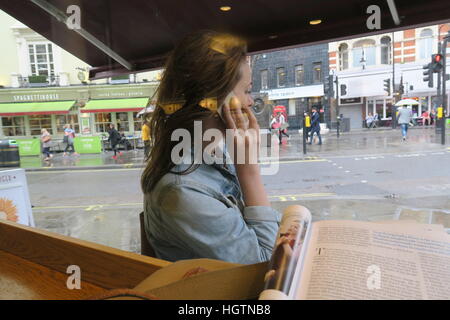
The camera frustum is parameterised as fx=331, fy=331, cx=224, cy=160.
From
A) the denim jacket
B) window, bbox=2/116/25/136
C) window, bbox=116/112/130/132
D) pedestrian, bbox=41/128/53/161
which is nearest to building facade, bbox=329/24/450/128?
the denim jacket

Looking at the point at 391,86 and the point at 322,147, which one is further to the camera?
the point at 322,147

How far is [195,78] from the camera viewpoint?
1056 mm

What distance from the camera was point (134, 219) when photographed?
4.25 meters

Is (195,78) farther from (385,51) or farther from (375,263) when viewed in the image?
(385,51)

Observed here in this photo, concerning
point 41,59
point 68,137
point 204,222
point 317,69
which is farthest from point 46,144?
point 204,222

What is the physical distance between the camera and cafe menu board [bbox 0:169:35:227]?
2467mm

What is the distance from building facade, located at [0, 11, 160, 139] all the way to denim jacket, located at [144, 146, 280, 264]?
2.45 m

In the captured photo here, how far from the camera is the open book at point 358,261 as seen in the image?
0.43 metres

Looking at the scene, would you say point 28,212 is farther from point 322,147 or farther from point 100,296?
point 322,147

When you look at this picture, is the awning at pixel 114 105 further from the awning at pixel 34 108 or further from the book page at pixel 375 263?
the book page at pixel 375 263

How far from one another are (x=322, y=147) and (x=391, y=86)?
610 centimetres

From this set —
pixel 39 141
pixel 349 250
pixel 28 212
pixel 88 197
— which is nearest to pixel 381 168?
pixel 88 197

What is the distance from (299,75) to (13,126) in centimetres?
1001

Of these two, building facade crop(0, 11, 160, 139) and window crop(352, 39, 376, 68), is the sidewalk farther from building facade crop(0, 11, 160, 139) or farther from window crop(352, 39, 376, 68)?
window crop(352, 39, 376, 68)
